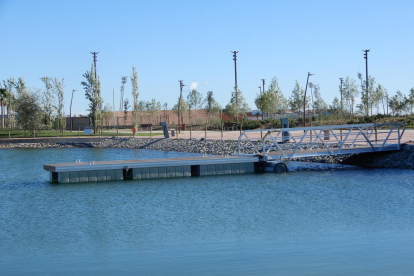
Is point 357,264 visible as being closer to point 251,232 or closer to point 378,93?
point 251,232

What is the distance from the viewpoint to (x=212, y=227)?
14742 millimetres

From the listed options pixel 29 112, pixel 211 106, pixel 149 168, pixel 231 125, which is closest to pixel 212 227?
pixel 149 168

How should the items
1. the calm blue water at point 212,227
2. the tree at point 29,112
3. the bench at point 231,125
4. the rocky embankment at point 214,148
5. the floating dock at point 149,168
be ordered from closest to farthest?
the calm blue water at point 212,227 < the floating dock at point 149,168 < the rocky embankment at point 214,148 < the tree at point 29,112 < the bench at point 231,125

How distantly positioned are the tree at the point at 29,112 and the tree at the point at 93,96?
558 centimetres

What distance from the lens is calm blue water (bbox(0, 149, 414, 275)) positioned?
11.1m

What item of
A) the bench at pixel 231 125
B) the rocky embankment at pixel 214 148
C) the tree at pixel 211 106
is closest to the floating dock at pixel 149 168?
the rocky embankment at pixel 214 148

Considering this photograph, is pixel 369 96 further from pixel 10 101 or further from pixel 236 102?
pixel 10 101

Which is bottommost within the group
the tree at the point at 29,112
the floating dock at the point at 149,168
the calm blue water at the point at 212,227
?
the calm blue water at the point at 212,227

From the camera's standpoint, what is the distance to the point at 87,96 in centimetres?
5900

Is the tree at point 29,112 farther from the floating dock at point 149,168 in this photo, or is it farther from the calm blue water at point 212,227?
Answer: the floating dock at point 149,168

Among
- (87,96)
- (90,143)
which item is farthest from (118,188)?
(87,96)

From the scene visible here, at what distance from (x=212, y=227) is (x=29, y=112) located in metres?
44.6

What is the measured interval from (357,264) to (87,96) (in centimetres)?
Result: 5133

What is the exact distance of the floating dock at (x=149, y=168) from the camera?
23.8m
